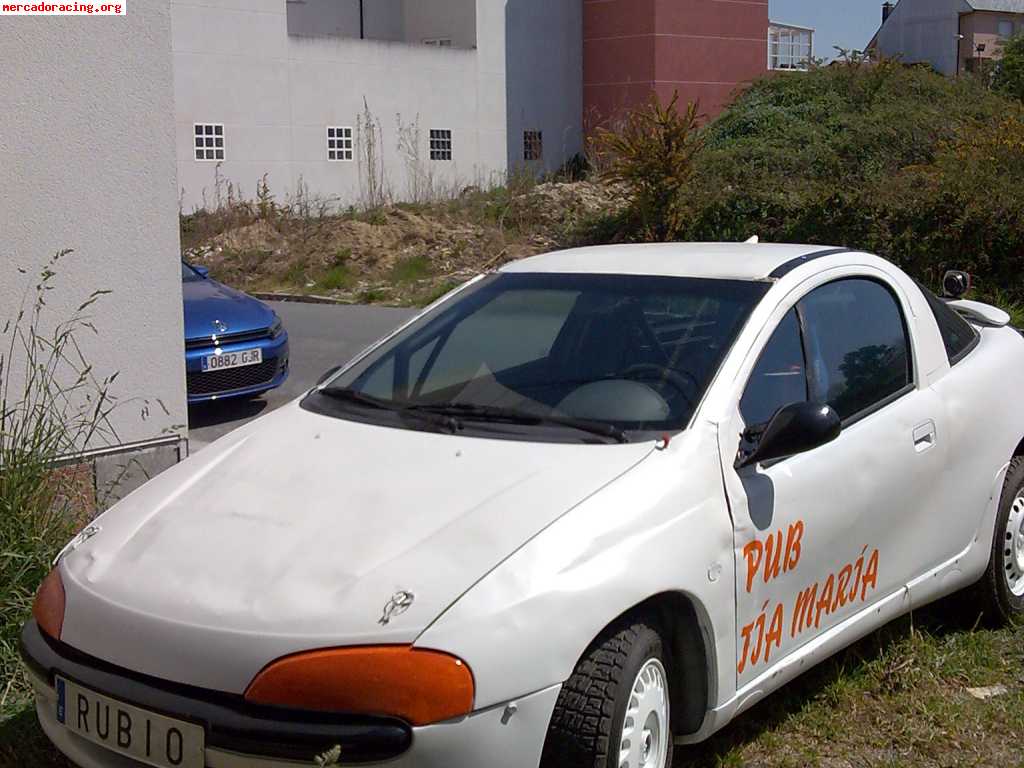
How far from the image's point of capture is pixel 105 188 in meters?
6.61

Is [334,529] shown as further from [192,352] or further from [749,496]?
[192,352]

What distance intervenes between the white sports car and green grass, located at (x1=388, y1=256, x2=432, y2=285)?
47.5 feet

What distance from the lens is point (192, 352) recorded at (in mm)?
9531

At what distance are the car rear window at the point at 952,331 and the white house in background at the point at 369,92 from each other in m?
23.7

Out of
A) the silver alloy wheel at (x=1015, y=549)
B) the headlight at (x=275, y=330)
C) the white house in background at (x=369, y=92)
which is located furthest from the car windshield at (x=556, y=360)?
the white house in background at (x=369, y=92)

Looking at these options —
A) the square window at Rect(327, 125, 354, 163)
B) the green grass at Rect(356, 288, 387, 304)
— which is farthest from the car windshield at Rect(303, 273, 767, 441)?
the square window at Rect(327, 125, 354, 163)

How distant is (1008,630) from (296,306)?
14074 mm

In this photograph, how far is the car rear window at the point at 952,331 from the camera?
5.11m

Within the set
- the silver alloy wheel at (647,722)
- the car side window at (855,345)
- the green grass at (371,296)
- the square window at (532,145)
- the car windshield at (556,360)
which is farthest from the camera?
the square window at (532,145)

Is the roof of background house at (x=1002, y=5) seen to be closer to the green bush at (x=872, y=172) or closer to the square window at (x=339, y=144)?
the square window at (x=339, y=144)

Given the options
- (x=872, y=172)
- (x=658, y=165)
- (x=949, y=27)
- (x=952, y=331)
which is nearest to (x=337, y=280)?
(x=658, y=165)

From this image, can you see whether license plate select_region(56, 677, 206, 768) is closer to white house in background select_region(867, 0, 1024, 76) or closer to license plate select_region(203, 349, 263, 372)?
license plate select_region(203, 349, 263, 372)

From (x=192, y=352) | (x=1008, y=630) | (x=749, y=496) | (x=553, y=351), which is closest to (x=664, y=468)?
(x=749, y=496)

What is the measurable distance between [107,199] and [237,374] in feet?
A: 10.9
